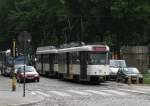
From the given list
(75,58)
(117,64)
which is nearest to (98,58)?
(75,58)

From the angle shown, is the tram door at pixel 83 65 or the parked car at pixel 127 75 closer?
the tram door at pixel 83 65

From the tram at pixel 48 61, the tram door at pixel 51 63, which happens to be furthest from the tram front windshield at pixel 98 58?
the tram door at pixel 51 63

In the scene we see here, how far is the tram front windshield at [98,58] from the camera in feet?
141

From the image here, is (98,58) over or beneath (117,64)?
over

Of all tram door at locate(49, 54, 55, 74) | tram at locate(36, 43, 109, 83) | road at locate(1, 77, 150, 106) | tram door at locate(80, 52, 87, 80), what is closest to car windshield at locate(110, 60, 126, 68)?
tram at locate(36, 43, 109, 83)

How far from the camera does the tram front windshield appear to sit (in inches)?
1695

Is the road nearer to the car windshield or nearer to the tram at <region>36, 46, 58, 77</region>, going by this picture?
the car windshield

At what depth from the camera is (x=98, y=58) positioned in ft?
142

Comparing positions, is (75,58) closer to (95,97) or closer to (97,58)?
(97,58)

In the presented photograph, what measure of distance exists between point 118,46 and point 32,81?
55.7ft

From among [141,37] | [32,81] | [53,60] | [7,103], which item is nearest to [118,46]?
[141,37]

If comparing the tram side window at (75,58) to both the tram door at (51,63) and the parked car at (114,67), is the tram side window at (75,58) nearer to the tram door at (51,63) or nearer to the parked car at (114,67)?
the parked car at (114,67)

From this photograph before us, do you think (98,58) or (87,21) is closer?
(98,58)

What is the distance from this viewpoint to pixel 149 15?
198ft
